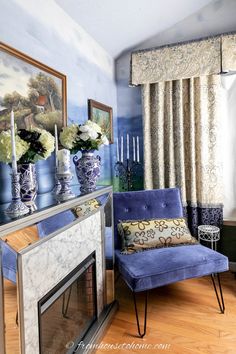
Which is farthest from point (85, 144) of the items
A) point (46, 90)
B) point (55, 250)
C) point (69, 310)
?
point (69, 310)

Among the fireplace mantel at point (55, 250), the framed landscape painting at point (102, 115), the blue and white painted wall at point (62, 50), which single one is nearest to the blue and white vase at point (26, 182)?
the fireplace mantel at point (55, 250)

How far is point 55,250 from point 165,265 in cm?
83

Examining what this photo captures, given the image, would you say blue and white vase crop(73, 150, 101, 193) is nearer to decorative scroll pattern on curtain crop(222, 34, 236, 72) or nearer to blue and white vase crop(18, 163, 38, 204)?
blue and white vase crop(18, 163, 38, 204)

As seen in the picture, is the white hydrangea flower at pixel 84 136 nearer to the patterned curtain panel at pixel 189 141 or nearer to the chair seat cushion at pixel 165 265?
the chair seat cushion at pixel 165 265

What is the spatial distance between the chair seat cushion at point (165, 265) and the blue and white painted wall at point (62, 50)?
2.71 feet

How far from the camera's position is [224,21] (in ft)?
8.37

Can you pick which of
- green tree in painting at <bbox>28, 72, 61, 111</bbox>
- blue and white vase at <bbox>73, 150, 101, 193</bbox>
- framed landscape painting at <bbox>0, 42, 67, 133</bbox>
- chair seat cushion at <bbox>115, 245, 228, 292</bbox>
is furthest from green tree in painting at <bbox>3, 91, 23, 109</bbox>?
chair seat cushion at <bbox>115, 245, 228, 292</bbox>

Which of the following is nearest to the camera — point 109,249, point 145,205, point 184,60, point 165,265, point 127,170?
point 165,265

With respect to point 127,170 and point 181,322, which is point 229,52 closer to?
point 127,170

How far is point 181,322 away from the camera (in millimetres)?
1843

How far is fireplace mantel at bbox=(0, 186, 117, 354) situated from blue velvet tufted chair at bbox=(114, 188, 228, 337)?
0.77 ft

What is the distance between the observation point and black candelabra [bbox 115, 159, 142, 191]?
9.80 feet

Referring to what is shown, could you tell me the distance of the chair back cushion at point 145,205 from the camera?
2.26 meters

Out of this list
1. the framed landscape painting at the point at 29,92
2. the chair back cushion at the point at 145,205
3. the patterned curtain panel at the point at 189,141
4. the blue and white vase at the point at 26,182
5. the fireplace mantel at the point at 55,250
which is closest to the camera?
the fireplace mantel at the point at 55,250
